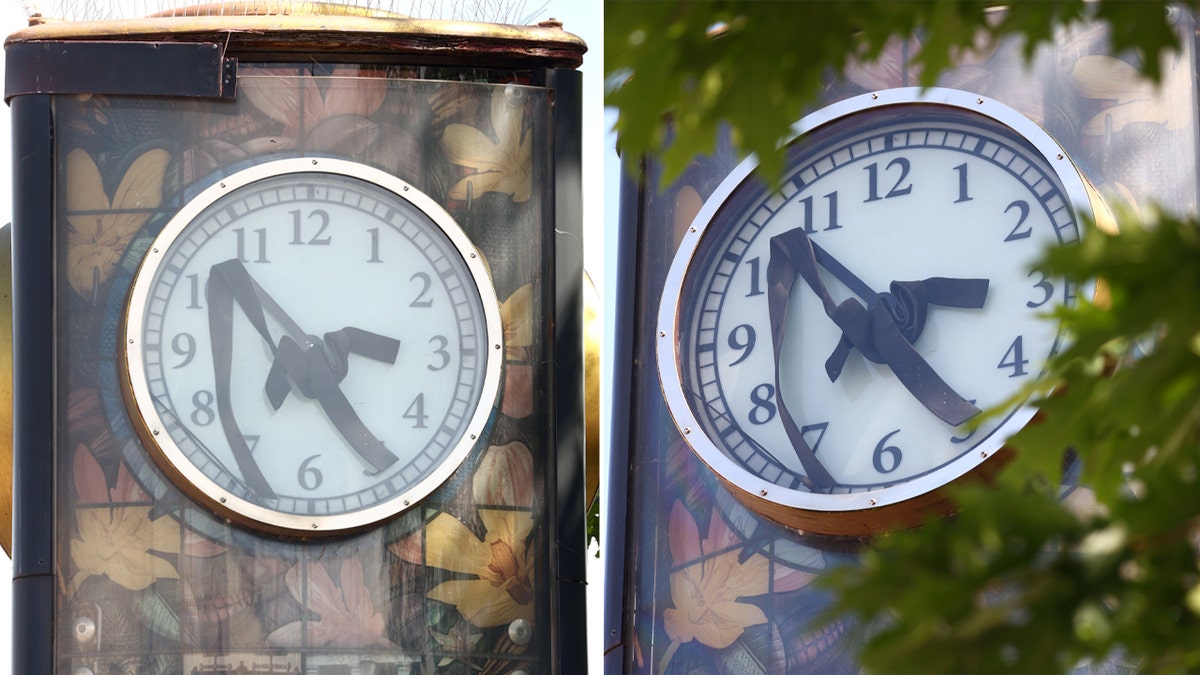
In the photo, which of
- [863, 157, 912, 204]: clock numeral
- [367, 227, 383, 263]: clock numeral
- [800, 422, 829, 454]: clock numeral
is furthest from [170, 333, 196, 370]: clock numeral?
[863, 157, 912, 204]: clock numeral

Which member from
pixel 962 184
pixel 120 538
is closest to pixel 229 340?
pixel 120 538

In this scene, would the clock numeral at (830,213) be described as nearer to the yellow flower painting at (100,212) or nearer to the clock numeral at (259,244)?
the clock numeral at (259,244)

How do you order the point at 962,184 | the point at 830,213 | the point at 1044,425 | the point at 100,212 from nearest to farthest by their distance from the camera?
the point at 1044,425
the point at 962,184
the point at 830,213
the point at 100,212

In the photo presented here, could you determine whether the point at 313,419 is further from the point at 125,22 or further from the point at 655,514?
the point at 125,22

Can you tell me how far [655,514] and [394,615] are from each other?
494mm

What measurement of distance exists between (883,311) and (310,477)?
1054 millimetres

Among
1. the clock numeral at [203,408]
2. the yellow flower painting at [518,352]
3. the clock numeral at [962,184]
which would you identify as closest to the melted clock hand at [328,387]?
the clock numeral at [203,408]

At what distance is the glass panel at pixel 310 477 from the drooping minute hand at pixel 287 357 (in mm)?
73

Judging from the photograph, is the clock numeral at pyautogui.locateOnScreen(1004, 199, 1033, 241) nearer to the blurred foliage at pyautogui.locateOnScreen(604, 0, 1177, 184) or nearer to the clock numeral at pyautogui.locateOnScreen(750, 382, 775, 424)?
the clock numeral at pyautogui.locateOnScreen(750, 382, 775, 424)

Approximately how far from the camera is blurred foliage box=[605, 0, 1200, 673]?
1.06 meters

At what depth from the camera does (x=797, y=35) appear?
48.0 inches

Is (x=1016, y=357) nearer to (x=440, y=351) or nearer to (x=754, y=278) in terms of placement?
(x=754, y=278)

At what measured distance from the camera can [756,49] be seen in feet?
3.99

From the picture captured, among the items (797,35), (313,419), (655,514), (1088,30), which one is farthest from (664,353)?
(797,35)
